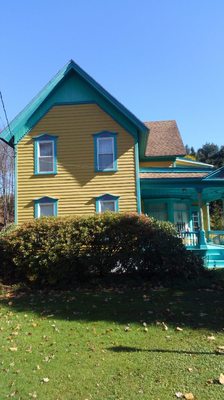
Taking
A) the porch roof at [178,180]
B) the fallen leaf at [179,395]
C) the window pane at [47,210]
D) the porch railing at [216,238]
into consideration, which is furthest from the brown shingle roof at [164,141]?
the fallen leaf at [179,395]

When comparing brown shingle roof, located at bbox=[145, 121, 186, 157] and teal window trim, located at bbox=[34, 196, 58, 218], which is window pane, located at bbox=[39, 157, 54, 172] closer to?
teal window trim, located at bbox=[34, 196, 58, 218]

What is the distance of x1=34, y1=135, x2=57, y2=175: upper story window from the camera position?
18562mm

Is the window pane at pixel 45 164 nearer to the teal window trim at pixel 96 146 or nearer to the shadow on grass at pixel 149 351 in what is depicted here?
the teal window trim at pixel 96 146

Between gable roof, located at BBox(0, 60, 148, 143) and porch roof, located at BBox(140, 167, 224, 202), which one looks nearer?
gable roof, located at BBox(0, 60, 148, 143)

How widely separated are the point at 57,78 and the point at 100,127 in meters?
2.80

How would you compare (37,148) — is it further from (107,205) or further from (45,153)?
(107,205)

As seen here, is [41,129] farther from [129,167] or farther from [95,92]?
[129,167]

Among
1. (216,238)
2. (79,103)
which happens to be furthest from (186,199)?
(79,103)

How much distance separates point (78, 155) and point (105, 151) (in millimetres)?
1199

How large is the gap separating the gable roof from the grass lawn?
9.83 metres

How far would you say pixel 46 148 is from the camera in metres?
18.7

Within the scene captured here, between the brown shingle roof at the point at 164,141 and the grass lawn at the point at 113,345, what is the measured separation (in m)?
15.4

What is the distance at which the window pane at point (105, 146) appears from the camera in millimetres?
18578

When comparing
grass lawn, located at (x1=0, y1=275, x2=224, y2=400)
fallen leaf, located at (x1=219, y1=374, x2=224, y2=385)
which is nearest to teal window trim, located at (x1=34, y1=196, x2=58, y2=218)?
grass lawn, located at (x1=0, y1=275, x2=224, y2=400)
